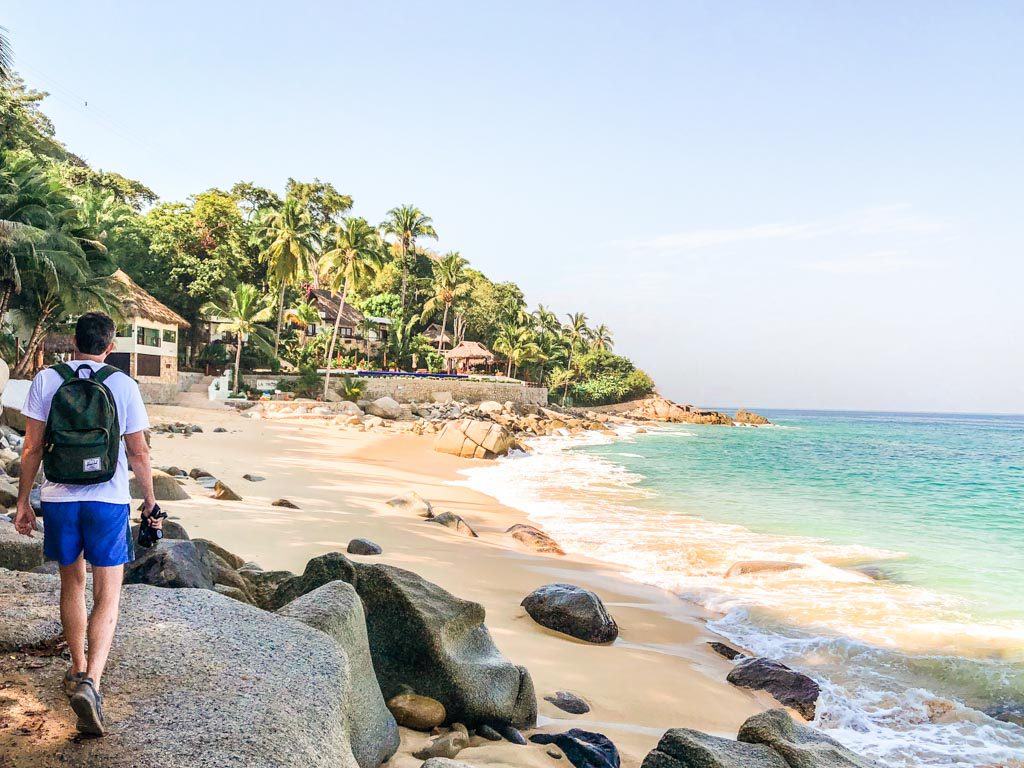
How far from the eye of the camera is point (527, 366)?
2662 inches

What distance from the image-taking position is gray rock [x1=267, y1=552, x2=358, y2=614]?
15.2ft

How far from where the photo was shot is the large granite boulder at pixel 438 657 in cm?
427

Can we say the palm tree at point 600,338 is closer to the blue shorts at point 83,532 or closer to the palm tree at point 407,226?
the palm tree at point 407,226

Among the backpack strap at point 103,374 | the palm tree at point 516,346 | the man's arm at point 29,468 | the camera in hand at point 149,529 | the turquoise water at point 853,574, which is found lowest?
the turquoise water at point 853,574

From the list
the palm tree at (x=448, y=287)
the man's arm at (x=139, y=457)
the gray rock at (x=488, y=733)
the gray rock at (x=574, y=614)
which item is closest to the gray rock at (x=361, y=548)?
the gray rock at (x=574, y=614)

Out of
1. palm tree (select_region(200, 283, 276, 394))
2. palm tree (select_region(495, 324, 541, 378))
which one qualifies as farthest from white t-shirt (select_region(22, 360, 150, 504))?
palm tree (select_region(495, 324, 541, 378))

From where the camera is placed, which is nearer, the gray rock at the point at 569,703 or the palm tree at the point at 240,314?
the gray rock at the point at 569,703

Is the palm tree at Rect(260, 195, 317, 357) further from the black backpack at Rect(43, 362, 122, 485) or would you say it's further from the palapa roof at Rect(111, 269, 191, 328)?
the black backpack at Rect(43, 362, 122, 485)

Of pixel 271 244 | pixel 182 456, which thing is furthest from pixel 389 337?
pixel 182 456

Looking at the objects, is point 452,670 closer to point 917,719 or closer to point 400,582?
point 400,582

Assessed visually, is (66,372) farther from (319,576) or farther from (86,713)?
(319,576)

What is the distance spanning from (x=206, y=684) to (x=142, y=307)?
34683 mm

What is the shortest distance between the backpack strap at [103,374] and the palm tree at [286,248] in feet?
131

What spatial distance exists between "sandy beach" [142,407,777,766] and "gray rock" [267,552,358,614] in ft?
3.68
